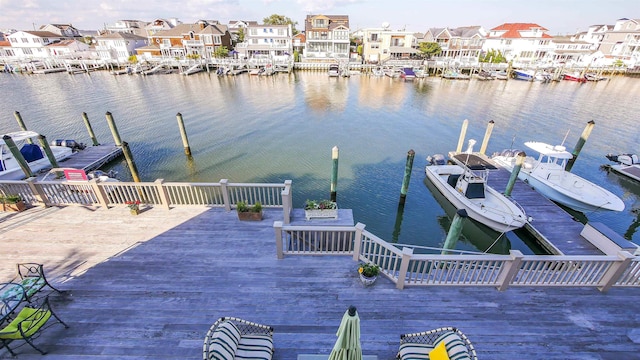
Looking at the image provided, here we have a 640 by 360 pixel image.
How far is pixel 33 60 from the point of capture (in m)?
55.2

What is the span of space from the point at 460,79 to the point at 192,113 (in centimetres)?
4685

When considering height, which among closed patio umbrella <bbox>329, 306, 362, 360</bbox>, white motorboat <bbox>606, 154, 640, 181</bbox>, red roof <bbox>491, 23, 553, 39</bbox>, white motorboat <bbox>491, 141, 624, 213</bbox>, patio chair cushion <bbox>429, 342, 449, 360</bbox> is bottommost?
white motorboat <bbox>606, 154, 640, 181</bbox>

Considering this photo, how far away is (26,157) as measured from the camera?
1545cm

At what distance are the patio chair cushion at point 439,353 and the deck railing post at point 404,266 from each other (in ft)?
5.54

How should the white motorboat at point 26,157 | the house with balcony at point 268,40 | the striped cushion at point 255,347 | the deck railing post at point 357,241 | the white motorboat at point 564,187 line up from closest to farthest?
the striped cushion at point 255,347, the deck railing post at point 357,241, the white motorboat at point 564,187, the white motorboat at point 26,157, the house with balcony at point 268,40

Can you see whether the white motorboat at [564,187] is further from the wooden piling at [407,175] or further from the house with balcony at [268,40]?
the house with balcony at [268,40]

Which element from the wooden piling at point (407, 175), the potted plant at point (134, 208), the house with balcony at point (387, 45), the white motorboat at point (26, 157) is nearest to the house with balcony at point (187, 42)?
the house with balcony at point (387, 45)

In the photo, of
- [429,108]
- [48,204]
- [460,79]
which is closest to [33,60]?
[48,204]

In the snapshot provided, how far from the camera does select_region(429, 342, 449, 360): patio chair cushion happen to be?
421cm

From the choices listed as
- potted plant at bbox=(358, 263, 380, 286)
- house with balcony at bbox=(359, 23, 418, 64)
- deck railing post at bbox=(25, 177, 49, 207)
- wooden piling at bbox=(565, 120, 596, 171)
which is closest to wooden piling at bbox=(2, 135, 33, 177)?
deck railing post at bbox=(25, 177, 49, 207)

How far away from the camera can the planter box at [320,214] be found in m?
9.34

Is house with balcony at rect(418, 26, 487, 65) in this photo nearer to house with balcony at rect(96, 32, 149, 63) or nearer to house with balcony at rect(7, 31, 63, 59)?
house with balcony at rect(96, 32, 149, 63)

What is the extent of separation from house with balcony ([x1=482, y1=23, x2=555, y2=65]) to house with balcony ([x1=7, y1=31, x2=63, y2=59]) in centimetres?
10088

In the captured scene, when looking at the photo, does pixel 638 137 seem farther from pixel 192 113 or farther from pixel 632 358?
pixel 192 113
